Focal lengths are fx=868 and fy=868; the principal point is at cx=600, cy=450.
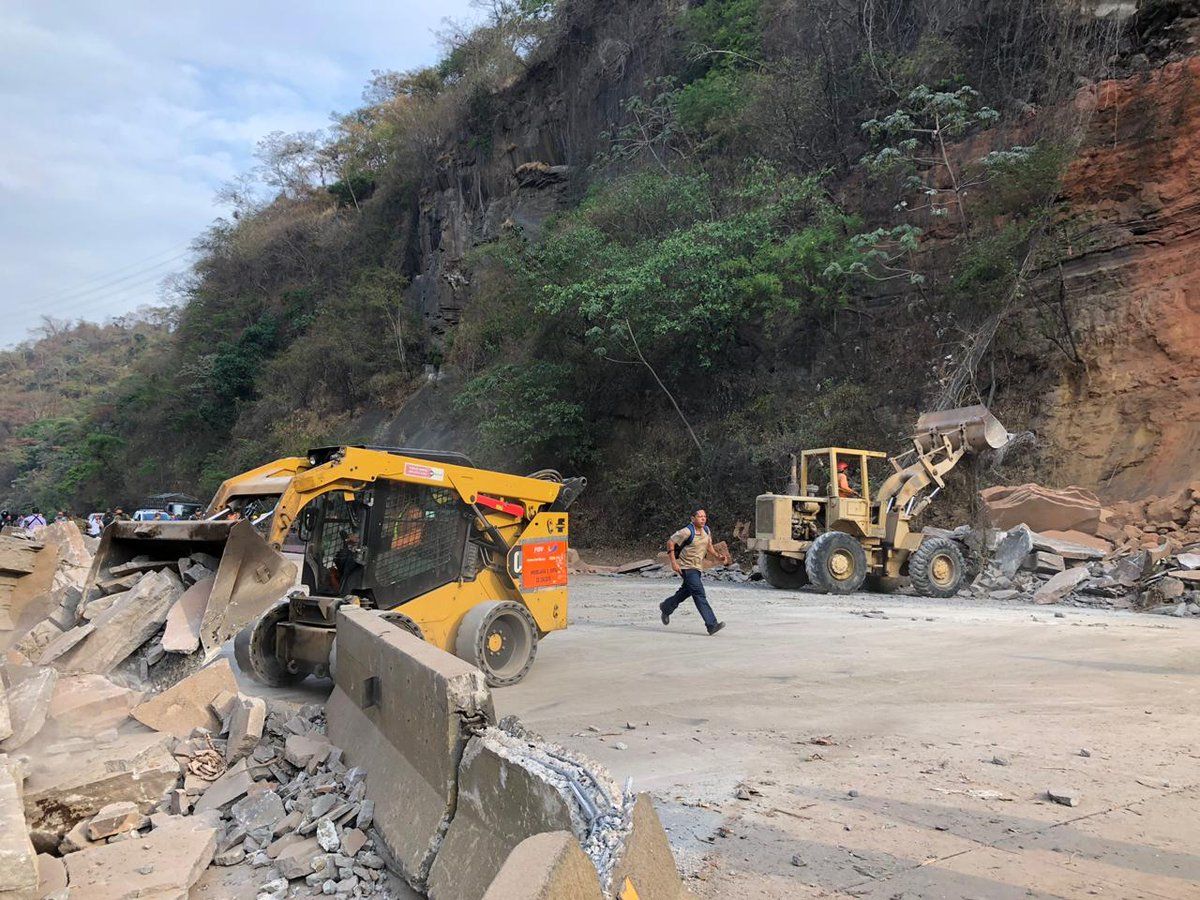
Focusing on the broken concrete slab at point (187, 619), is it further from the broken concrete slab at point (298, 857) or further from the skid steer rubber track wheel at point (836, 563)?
the skid steer rubber track wheel at point (836, 563)

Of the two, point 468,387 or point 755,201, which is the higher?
point 755,201

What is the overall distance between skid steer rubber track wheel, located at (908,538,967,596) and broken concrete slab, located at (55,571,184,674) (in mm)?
11781

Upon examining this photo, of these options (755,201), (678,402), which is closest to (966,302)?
(755,201)

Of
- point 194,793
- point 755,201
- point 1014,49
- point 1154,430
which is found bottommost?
point 194,793

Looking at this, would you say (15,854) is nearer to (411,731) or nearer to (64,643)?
(411,731)

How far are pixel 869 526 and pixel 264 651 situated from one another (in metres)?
11.0

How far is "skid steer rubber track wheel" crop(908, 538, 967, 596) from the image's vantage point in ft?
49.1

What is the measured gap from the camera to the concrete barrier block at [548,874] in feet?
8.16

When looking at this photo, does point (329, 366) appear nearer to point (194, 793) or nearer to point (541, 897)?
point (194, 793)

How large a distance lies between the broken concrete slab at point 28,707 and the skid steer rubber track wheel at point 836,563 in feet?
37.5

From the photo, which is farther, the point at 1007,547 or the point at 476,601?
the point at 1007,547

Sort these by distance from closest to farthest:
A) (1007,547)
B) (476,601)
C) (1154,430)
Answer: (476,601) → (1007,547) → (1154,430)

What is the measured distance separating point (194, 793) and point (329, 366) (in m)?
39.6

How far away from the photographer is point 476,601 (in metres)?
8.69
